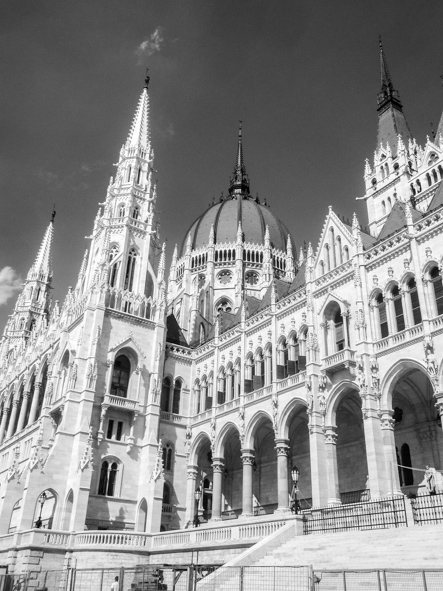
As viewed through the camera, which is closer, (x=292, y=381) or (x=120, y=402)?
(x=292, y=381)

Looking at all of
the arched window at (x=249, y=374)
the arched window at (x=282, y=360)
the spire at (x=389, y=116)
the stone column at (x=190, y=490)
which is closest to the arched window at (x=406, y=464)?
the arched window at (x=282, y=360)

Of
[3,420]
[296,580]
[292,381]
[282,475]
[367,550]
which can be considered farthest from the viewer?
[3,420]

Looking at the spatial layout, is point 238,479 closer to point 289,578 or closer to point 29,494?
point 29,494

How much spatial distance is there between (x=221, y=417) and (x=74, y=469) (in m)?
10.7

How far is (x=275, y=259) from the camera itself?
70.6 m

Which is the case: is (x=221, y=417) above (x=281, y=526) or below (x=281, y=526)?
above

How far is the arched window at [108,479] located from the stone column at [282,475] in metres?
11.7

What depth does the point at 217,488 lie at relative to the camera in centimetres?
3666

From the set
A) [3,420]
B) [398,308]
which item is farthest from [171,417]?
[398,308]

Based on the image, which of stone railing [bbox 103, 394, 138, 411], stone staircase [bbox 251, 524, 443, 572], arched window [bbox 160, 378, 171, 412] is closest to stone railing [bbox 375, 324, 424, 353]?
stone staircase [bbox 251, 524, 443, 572]

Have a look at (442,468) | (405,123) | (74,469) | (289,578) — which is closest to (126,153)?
(405,123)

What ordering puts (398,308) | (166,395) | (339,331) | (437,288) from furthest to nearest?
(166,395), (339,331), (398,308), (437,288)

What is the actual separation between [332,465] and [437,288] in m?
10.9

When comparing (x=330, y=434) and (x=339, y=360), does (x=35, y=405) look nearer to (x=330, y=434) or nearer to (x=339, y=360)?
(x=330, y=434)
